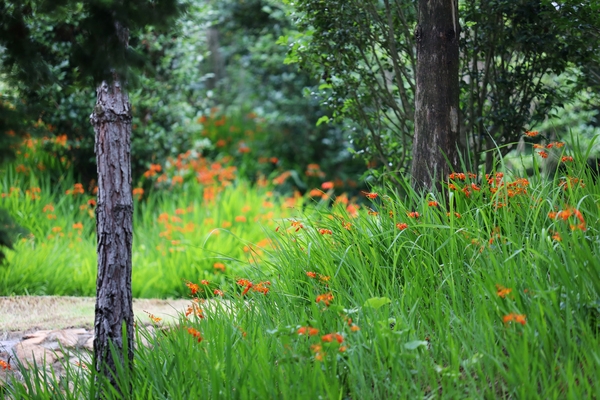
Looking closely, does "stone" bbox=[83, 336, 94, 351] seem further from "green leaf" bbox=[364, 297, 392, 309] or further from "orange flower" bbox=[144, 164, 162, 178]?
"orange flower" bbox=[144, 164, 162, 178]

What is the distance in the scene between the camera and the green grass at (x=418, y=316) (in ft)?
7.63

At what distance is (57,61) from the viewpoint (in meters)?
6.40

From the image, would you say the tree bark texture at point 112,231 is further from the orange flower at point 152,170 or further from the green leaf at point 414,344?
the orange flower at point 152,170

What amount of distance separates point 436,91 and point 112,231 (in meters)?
1.92

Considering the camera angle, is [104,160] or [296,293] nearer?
[104,160]

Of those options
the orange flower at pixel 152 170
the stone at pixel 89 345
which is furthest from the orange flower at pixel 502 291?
the orange flower at pixel 152 170

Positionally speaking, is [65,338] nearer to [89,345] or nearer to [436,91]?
[89,345]

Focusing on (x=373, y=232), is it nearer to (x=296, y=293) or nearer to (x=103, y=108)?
(x=296, y=293)

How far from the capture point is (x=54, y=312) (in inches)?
172

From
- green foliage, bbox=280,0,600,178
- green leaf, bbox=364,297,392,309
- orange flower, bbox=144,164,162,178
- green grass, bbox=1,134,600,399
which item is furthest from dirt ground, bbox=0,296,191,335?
orange flower, bbox=144,164,162,178

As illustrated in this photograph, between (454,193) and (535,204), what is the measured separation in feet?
1.48

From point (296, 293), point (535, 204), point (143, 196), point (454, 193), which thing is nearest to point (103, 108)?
point (296, 293)

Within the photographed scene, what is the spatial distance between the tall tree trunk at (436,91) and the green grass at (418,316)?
234mm

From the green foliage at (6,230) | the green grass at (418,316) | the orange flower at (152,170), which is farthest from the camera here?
the orange flower at (152,170)
